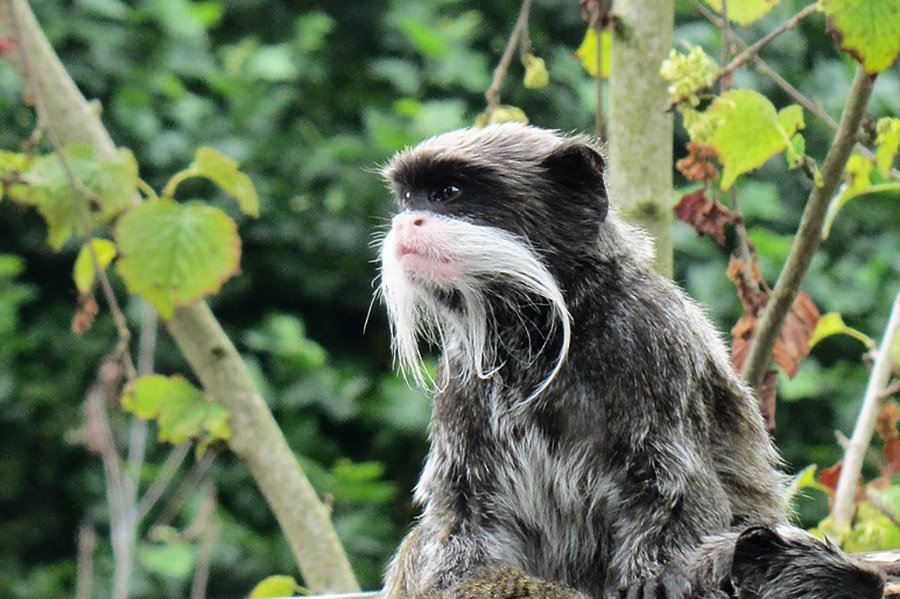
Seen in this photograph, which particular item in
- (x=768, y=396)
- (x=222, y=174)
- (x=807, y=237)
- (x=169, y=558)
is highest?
(x=807, y=237)

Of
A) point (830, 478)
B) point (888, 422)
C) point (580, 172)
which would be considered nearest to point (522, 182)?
point (580, 172)

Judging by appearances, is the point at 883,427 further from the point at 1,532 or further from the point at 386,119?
the point at 1,532

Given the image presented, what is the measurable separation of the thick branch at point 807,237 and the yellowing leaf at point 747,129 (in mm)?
125

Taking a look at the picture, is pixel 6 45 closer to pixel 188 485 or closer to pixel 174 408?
pixel 174 408

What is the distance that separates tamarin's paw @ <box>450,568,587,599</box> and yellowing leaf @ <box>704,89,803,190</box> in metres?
1.08

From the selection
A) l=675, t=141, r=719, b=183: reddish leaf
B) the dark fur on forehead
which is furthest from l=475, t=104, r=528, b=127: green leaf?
the dark fur on forehead

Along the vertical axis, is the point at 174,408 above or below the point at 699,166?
below

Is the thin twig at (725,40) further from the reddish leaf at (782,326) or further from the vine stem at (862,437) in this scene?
the vine stem at (862,437)

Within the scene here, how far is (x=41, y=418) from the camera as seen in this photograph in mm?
8336

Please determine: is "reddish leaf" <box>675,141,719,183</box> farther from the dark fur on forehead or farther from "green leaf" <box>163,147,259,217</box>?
"green leaf" <box>163,147,259,217</box>

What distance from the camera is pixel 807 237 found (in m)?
3.67

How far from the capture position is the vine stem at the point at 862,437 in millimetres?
4133

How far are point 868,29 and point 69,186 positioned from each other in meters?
2.13

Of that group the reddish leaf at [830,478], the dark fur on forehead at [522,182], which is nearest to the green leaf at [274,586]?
the dark fur on forehead at [522,182]
